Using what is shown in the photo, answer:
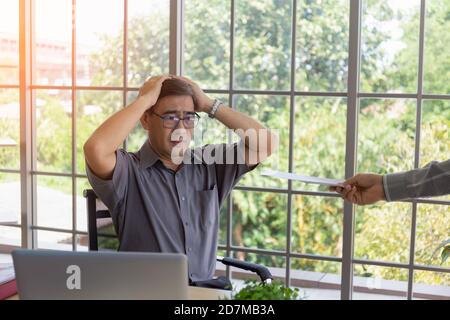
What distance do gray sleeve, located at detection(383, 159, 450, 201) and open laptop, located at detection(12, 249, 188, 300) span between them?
1.34 m

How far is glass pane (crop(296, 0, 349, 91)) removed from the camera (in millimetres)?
3477

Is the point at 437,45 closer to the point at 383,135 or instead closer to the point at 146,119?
the point at 383,135

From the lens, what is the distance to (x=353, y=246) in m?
3.43

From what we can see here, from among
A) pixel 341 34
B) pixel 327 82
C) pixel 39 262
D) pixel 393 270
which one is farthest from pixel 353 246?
pixel 39 262

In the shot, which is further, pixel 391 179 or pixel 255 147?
pixel 255 147

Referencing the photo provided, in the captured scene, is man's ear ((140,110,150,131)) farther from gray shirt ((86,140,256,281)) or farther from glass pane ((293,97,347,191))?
glass pane ((293,97,347,191))

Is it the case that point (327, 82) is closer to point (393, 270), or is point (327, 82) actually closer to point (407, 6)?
point (407, 6)

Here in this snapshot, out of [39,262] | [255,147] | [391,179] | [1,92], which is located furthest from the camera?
[1,92]

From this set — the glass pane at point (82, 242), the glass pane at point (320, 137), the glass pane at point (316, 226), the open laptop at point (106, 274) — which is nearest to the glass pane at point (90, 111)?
the glass pane at point (82, 242)

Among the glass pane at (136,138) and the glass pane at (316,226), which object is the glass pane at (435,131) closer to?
the glass pane at (316,226)

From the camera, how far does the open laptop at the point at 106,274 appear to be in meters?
1.37

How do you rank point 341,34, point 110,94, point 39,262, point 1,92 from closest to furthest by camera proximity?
point 39,262 < point 341,34 < point 110,94 < point 1,92

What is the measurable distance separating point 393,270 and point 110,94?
2009mm

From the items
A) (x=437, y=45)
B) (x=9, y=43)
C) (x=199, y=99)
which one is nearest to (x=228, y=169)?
(x=199, y=99)
